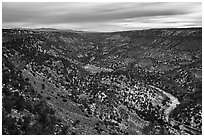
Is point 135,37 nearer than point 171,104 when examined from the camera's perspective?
No

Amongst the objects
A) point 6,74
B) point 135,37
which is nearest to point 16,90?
point 6,74

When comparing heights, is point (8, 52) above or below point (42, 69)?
above

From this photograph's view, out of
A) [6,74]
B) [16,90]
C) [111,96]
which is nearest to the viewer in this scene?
[16,90]

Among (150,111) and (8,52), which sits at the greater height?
(8,52)

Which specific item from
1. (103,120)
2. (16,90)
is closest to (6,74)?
(16,90)

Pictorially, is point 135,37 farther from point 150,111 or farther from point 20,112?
point 20,112

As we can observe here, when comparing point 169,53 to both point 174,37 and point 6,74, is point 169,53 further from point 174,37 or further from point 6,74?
point 6,74

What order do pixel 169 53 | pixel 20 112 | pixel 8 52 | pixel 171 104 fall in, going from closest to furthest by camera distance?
pixel 20 112, pixel 8 52, pixel 171 104, pixel 169 53

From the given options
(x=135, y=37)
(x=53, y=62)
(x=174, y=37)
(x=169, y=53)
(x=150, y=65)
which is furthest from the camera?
(x=135, y=37)

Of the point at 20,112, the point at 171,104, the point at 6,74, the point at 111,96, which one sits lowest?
the point at 171,104
